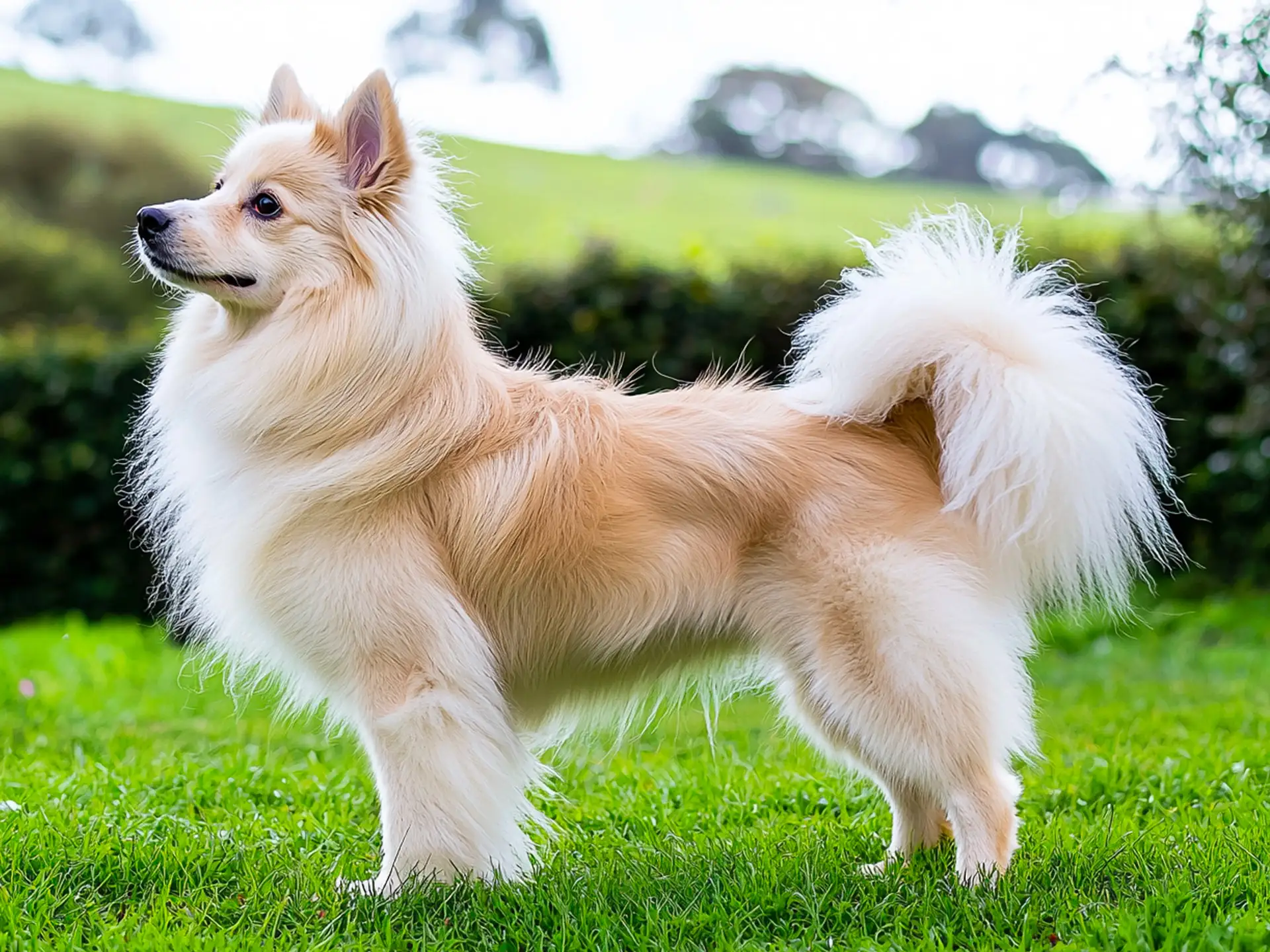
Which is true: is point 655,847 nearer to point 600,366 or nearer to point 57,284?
point 600,366

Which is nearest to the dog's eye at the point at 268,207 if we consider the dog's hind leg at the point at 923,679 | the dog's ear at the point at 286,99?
the dog's ear at the point at 286,99

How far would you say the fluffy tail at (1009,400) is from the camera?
3283 millimetres

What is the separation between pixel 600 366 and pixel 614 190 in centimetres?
1739

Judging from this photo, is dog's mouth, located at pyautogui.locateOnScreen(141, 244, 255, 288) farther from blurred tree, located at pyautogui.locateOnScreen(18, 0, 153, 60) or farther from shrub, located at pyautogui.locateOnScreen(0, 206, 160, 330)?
blurred tree, located at pyautogui.locateOnScreen(18, 0, 153, 60)

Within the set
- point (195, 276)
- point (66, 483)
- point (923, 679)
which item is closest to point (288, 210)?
point (195, 276)

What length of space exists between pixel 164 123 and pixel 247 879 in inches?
929

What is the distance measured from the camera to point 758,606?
10.9 ft

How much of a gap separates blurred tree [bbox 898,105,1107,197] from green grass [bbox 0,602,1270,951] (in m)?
25.4

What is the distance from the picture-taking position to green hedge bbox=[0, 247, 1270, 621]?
28.7ft

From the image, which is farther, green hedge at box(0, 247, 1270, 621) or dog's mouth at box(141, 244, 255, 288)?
green hedge at box(0, 247, 1270, 621)

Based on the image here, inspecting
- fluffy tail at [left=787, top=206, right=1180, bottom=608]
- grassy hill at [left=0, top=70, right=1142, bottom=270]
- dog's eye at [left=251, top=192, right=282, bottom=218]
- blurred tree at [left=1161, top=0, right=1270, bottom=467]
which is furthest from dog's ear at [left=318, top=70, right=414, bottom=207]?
grassy hill at [left=0, top=70, right=1142, bottom=270]

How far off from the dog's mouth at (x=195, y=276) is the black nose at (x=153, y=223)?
0.04 meters

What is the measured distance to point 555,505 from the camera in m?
3.29

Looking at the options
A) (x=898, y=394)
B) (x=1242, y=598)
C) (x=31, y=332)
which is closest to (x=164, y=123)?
(x=31, y=332)
